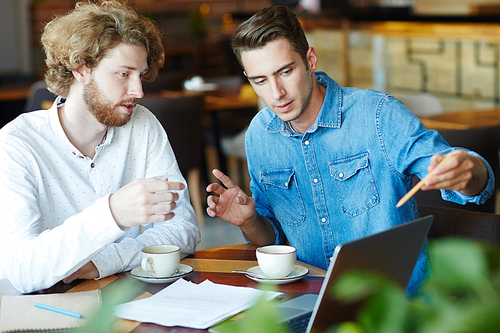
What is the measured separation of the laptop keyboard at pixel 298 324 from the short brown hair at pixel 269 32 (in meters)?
0.81

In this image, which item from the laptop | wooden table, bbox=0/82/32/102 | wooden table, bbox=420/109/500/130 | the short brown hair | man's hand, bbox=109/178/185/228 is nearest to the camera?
the laptop

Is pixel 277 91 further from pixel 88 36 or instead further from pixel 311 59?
pixel 88 36

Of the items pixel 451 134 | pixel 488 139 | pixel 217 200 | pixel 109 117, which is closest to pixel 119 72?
pixel 109 117

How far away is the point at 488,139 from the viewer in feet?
7.09

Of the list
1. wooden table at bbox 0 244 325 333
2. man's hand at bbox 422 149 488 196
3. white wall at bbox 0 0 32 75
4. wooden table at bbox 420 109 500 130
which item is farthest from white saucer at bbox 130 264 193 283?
white wall at bbox 0 0 32 75

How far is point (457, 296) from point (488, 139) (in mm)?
1823

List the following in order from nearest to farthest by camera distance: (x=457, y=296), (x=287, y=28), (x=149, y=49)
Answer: (x=457, y=296) → (x=287, y=28) → (x=149, y=49)

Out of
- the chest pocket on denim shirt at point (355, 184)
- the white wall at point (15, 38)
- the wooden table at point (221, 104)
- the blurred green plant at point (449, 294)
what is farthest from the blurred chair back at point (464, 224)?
the white wall at point (15, 38)

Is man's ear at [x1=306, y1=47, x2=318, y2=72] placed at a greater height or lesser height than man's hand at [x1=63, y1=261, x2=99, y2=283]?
greater

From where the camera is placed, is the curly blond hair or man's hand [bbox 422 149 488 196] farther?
the curly blond hair

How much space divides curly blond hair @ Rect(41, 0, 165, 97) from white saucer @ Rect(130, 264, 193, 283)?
0.62 m

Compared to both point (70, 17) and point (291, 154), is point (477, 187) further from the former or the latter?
point (70, 17)

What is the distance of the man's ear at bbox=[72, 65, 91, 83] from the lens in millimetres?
1620

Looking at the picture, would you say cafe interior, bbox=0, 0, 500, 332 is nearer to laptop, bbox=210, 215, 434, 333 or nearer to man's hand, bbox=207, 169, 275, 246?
man's hand, bbox=207, 169, 275, 246
